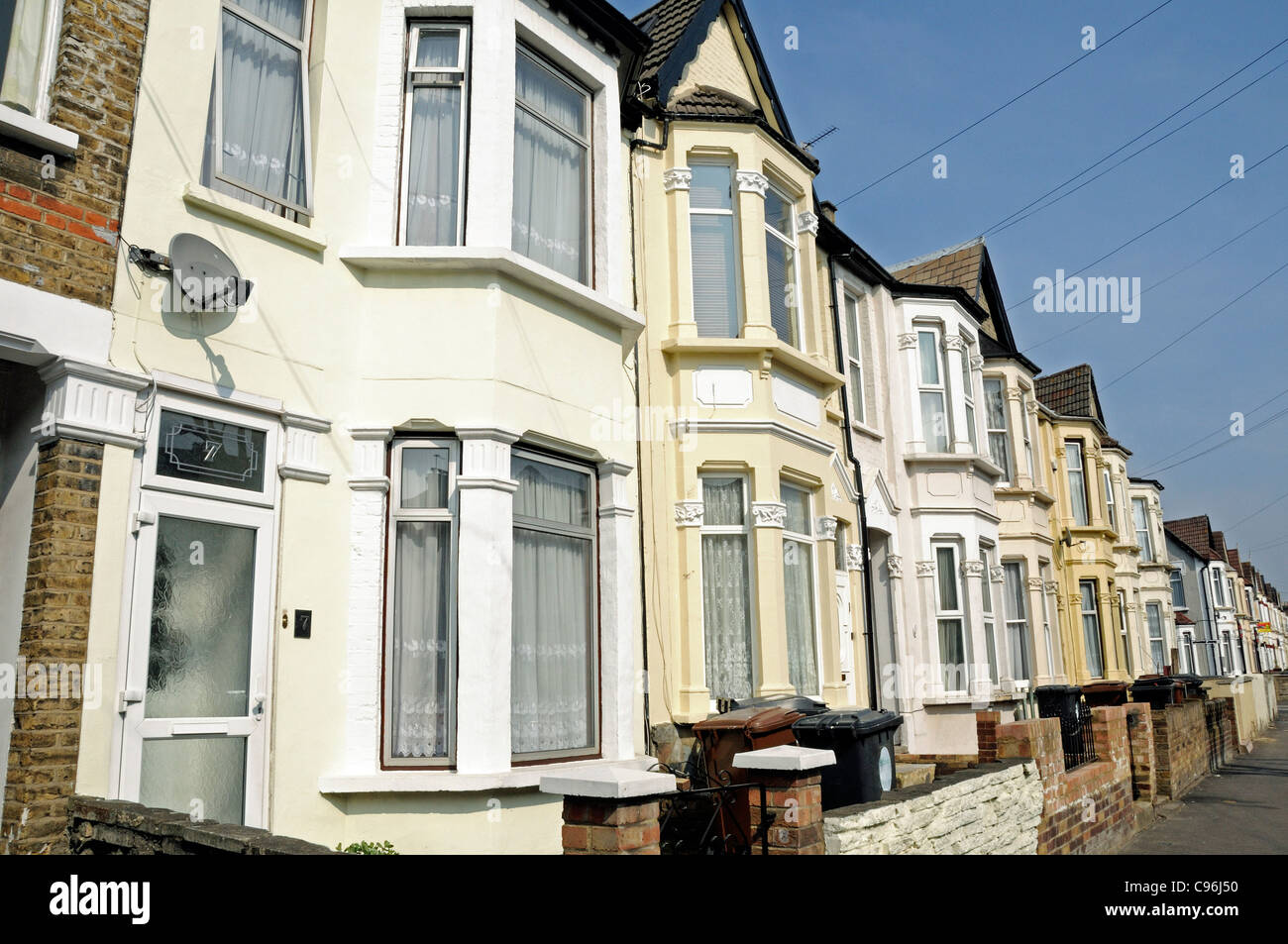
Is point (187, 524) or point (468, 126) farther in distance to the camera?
point (468, 126)

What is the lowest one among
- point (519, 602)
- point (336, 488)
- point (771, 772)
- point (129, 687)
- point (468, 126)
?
point (771, 772)

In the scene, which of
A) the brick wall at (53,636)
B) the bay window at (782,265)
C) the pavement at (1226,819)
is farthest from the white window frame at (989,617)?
the brick wall at (53,636)

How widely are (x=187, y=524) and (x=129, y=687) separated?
106cm

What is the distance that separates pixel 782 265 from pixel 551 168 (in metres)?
4.14

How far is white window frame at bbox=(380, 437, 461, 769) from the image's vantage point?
6.95 m

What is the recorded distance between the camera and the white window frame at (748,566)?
1023cm

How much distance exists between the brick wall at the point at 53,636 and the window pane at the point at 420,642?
2.18 meters

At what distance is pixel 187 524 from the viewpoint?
20.2 feet

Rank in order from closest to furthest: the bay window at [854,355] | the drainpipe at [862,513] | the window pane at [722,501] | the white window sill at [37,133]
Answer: the white window sill at [37,133] → the window pane at [722,501] → the drainpipe at [862,513] → the bay window at [854,355]

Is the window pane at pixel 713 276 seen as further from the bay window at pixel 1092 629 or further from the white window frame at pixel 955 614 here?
the bay window at pixel 1092 629

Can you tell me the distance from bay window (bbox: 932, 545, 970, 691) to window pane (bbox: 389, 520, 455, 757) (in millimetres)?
10265
